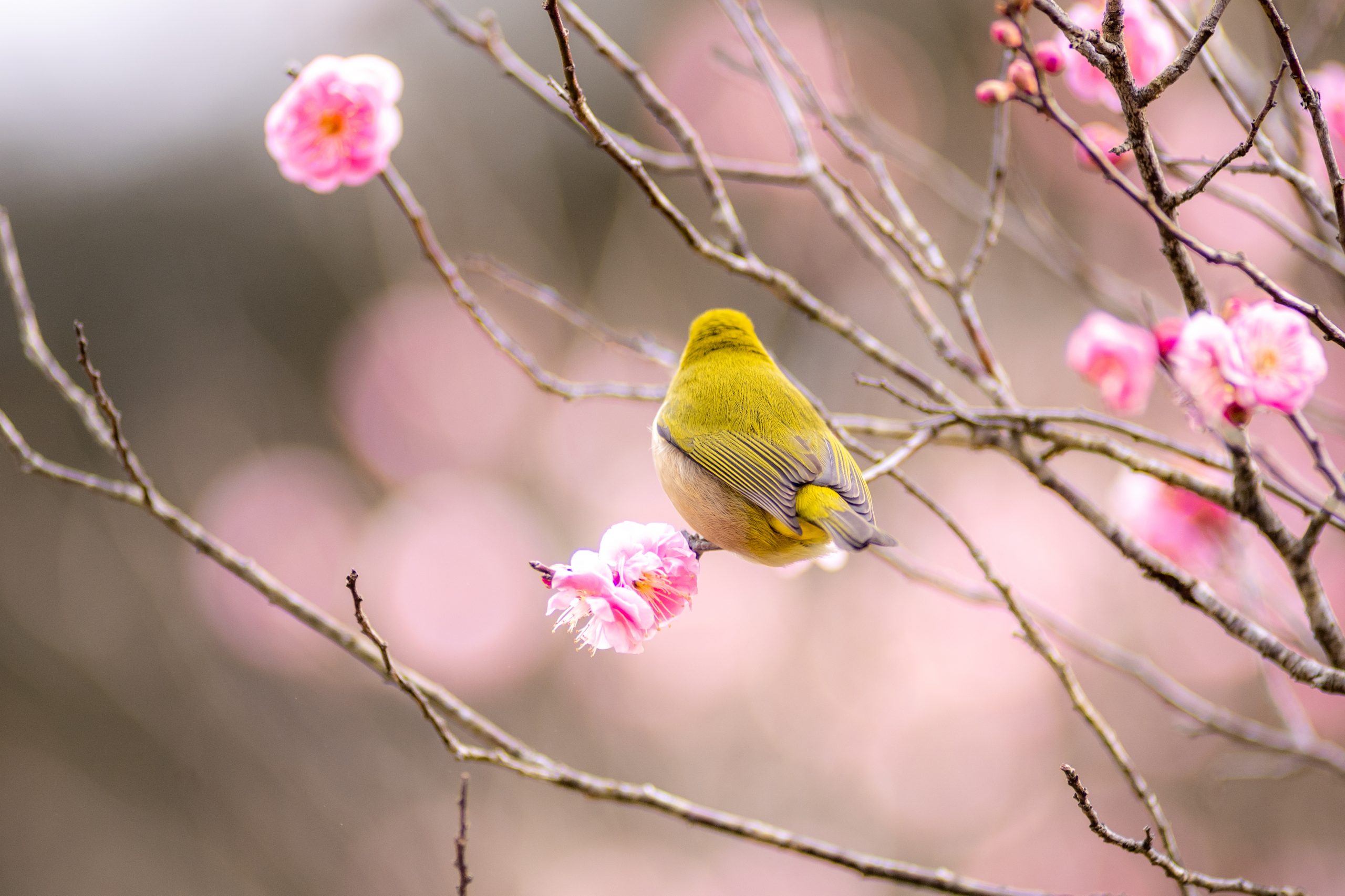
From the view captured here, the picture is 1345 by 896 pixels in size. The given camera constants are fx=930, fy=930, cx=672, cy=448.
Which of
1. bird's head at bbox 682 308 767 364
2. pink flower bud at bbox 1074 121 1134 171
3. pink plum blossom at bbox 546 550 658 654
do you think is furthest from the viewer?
bird's head at bbox 682 308 767 364

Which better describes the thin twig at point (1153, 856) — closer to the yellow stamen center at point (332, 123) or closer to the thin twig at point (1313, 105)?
the thin twig at point (1313, 105)

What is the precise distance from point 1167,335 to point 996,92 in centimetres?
58

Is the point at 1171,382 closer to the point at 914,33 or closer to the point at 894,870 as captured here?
the point at 894,870

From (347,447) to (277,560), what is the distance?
2.43 ft

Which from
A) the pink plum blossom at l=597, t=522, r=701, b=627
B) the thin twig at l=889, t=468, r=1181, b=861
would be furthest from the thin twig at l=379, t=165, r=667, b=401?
the thin twig at l=889, t=468, r=1181, b=861

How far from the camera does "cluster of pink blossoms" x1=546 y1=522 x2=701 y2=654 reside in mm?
1317

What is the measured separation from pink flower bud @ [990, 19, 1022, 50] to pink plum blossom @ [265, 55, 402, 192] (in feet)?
3.67

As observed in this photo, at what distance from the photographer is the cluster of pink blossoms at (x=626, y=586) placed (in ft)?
4.32

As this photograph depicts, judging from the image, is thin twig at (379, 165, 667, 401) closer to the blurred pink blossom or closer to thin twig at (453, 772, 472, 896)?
thin twig at (453, 772, 472, 896)

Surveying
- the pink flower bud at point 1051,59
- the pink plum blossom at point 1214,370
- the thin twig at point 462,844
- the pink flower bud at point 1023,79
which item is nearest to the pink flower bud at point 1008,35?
the pink flower bud at point 1023,79

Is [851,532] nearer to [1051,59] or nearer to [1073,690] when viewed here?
[1073,690]

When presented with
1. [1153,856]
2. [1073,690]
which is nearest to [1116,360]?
[1073,690]

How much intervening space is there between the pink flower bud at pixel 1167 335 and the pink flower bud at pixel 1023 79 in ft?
1.56

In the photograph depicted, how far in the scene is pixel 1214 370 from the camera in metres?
1.42
